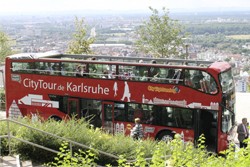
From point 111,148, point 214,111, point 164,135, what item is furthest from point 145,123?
point 111,148

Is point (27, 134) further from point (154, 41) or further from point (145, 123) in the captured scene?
point (154, 41)

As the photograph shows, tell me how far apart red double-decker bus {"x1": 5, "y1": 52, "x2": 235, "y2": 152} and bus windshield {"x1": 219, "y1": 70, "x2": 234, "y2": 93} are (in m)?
0.03

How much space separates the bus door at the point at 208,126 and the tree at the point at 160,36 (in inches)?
642

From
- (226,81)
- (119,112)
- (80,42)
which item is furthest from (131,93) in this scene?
(80,42)

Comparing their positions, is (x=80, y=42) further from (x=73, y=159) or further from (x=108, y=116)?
(x=73, y=159)

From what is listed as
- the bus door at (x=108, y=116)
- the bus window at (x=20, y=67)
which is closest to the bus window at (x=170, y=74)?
the bus door at (x=108, y=116)

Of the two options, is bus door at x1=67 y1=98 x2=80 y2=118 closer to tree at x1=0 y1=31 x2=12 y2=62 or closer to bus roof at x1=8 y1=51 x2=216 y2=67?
bus roof at x1=8 y1=51 x2=216 y2=67

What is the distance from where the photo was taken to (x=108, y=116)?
56.8 ft

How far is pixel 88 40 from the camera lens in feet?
107

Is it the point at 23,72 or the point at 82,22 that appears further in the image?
the point at 82,22

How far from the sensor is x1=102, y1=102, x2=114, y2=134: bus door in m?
17.2

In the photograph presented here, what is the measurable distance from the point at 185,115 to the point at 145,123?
1.47m

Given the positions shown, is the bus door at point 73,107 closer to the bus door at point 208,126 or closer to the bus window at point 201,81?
the bus window at point 201,81

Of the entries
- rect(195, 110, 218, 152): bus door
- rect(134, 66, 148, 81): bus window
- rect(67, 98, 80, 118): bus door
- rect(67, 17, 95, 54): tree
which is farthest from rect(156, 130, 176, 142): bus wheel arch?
rect(67, 17, 95, 54): tree
